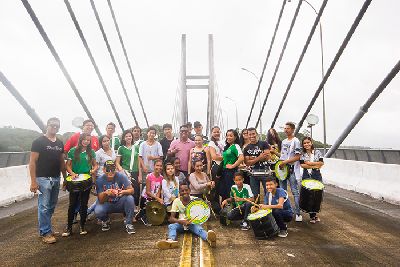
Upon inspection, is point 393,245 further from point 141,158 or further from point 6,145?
point 6,145

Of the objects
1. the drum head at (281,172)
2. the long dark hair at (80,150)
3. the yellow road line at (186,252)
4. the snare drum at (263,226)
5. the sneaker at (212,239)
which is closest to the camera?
the yellow road line at (186,252)

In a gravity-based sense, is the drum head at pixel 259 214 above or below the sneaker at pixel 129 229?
above

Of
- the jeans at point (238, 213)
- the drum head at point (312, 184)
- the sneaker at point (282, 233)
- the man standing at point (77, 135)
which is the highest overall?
the man standing at point (77, 135)

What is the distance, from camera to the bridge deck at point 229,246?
452cm

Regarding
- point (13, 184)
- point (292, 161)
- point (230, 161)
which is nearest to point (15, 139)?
point (13, 184)

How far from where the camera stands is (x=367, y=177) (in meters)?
10.6

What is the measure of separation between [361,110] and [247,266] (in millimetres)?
7280

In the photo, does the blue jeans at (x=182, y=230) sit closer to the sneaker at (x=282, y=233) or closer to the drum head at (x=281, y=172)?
the sneaker at (x=282, y=233)

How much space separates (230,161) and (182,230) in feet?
5.55

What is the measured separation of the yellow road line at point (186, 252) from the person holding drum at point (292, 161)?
7.53ft

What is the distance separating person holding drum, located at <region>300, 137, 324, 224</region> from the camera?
6.88m

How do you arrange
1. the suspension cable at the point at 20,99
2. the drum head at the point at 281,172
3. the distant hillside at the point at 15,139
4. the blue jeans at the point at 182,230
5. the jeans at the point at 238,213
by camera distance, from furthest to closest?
the distant hillside at the point at 15,139, the suspension cable at the point at 20,99, the drum head at the point at 281,172, the jeans at the point at 238,213, the blue jeans at the point at 182,230

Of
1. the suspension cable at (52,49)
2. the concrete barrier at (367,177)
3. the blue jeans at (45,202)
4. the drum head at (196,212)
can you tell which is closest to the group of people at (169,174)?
the blue jeans at (45,202)

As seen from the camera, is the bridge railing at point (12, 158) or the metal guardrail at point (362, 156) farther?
the metal guardrail at point (362, 156)
